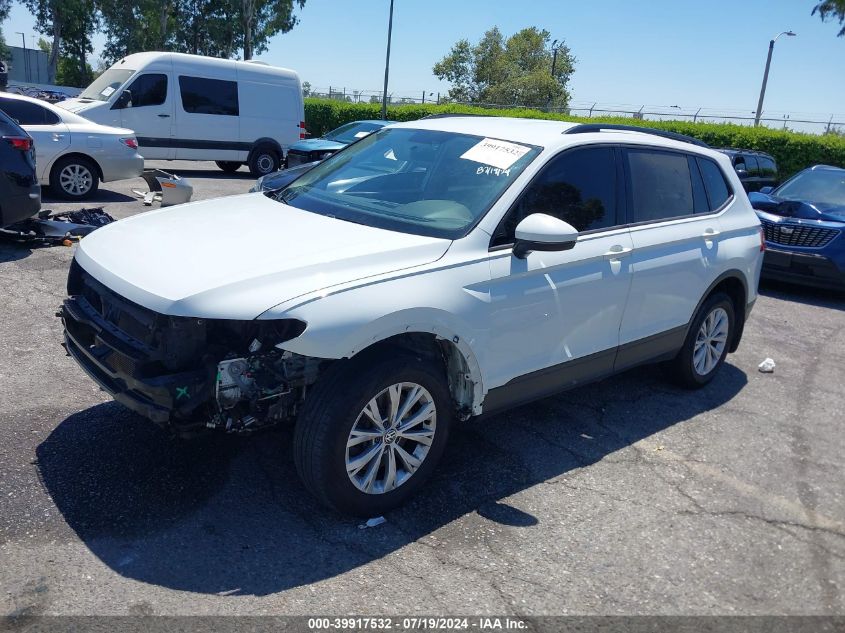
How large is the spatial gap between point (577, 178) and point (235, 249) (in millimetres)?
2046

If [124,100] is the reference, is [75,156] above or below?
below

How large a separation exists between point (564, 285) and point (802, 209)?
710 centimetres

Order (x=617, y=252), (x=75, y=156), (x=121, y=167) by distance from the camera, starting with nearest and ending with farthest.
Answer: (x=617, y=252) < (x=75, y=156) < (x=121, y=167)

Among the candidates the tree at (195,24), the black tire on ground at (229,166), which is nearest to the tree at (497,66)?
the tree at (195,24)

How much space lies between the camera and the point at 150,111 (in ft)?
49.5

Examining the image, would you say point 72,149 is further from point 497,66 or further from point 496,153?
point 497,66

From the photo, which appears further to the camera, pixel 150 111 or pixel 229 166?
pixel 229 166

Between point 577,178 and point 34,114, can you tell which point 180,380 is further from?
point 34,114

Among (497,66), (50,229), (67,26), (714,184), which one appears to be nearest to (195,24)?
(67,26)

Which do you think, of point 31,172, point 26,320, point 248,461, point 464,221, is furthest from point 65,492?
point 31,172

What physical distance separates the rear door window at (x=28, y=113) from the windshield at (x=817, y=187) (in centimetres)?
1057

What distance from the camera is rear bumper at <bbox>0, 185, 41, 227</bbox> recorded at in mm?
7438

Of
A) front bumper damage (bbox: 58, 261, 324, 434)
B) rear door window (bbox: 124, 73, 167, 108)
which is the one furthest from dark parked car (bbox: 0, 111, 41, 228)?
rear door window (bbox: 124, 73, 167, 108)

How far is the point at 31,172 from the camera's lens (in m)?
7.61
